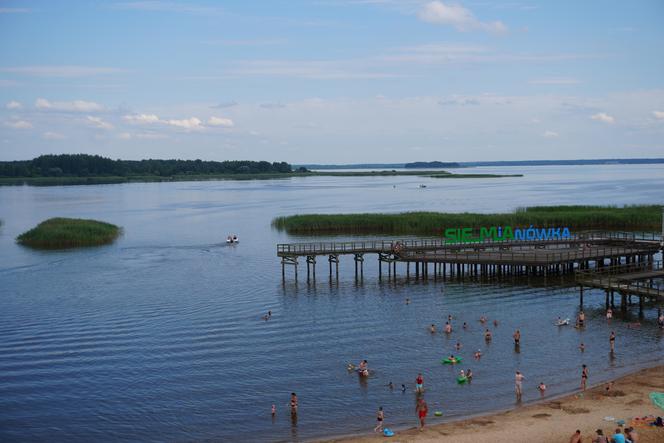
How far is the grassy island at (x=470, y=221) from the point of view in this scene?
8756cm

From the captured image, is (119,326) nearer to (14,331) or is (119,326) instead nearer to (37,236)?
(14,331)

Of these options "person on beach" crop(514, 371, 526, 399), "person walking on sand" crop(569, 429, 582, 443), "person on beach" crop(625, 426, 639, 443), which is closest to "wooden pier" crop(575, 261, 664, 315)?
"person on beach" crop(514, 371, 526, 399)

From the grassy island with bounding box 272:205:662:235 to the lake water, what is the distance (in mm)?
20805

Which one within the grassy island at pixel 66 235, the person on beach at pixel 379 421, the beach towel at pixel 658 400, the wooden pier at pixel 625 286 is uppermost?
the grassy island at pixel 66 235

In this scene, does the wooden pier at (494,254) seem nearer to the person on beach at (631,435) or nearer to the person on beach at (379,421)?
the person on beach at (379,421)

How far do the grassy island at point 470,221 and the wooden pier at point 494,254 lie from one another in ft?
66.2

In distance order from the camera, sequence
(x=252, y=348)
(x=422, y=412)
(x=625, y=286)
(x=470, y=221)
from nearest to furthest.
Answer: (x=422, y=412) → (x=252, y=348) → (x=625, y=286) → (x=470, y=221)

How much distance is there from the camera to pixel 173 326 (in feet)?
151

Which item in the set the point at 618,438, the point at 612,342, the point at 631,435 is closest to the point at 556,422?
the point at 631,435

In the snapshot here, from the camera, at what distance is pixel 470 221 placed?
293 feet

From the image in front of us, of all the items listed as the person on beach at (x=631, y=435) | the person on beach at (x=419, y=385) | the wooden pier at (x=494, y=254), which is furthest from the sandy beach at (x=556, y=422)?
the wooden pier at (x=494, y=254)

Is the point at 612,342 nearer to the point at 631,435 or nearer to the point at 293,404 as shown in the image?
the point at 631,435

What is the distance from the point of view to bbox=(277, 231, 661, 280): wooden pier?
60938 millimetres

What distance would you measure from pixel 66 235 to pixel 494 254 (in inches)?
2064
